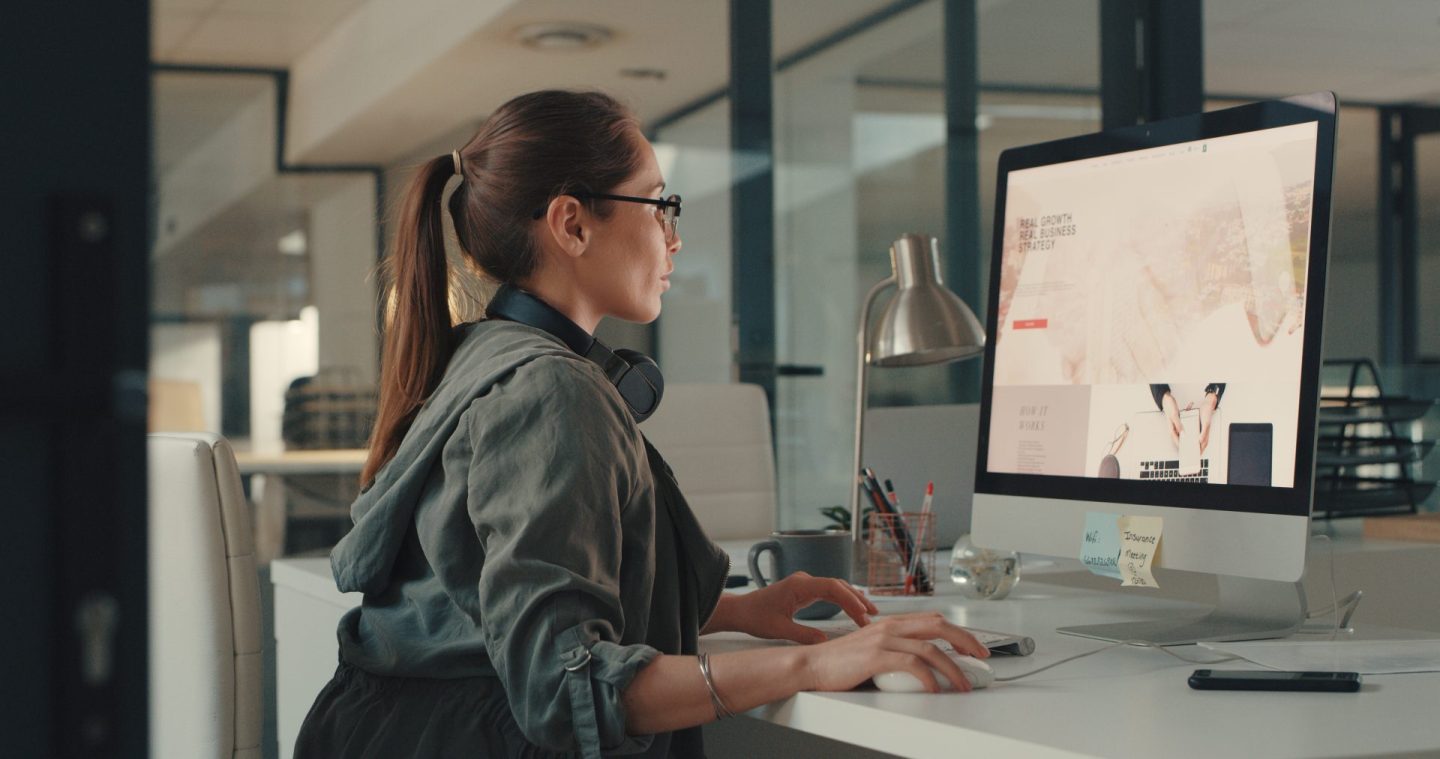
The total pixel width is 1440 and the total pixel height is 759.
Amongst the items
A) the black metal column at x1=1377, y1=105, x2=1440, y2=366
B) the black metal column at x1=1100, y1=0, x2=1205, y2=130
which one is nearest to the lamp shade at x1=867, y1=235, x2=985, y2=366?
the black metal column at x1=1377, y1=105, x2=1440, y2=366

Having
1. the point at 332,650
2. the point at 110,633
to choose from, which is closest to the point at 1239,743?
the point at 110,633

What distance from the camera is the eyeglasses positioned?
4.19 ft

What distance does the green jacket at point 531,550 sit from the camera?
98 cm

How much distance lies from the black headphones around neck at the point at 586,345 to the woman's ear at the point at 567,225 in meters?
0.06

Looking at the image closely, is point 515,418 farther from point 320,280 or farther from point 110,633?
point 320,280

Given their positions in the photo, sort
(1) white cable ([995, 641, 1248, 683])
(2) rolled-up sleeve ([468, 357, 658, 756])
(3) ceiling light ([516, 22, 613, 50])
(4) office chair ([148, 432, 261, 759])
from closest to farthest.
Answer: (2) rolled-up sleeve ([468, 357, 658, 756])
(1) white cable ([995, 641, 1248, 683])
(4) office chair ([148, 432, 261, 759])
(3) ceiling light ([516, 22, 613, 50])

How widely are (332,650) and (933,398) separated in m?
2.68

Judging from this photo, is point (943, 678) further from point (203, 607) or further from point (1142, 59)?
point (1142, 59)

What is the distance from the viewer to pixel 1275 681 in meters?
1.03

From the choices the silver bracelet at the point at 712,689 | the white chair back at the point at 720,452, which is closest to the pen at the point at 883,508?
the silver bracelet at the point at 712,689

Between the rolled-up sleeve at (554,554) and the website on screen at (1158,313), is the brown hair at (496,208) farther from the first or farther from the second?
the website on screen at (1158,313)

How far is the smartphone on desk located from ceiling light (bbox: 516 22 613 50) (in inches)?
118

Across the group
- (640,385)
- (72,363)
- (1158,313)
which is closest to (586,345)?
(640,385)

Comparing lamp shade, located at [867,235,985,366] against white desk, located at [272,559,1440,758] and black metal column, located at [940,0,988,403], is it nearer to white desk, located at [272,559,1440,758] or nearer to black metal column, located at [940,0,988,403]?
white desk, located at [272,559,1440,758]
